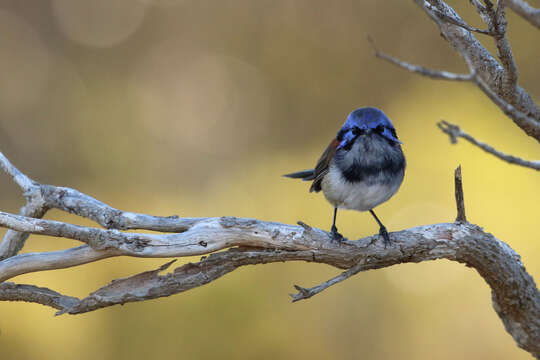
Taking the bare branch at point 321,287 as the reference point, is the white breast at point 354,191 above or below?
above

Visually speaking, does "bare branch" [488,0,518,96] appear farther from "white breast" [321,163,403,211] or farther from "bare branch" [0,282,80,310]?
"bare branch" [0,282,80,310]

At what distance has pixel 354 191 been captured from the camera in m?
2.72

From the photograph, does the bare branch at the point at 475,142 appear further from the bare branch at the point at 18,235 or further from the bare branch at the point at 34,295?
the bare branch at the point at 18,235

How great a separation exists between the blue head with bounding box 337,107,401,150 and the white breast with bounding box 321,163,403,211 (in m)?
0.19

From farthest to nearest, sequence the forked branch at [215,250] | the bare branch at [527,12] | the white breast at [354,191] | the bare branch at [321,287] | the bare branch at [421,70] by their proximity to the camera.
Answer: the white breast at [354,191]
the forked branch at [215,250]
the bare branch at [321,287]
the bare branch at [527,12]
the bare branch at [421,70]

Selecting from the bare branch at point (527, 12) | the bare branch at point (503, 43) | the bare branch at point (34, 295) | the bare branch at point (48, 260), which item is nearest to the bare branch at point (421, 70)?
the bare branch at point (527, 12)

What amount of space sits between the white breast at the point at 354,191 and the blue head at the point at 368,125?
19 cm

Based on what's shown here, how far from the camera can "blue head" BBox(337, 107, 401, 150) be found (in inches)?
104

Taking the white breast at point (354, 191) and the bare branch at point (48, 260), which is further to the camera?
the white breast at point (354, 191)

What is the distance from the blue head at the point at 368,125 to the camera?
2648mm

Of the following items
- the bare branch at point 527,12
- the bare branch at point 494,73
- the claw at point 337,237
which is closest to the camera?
→ the bare branch at point 527,12

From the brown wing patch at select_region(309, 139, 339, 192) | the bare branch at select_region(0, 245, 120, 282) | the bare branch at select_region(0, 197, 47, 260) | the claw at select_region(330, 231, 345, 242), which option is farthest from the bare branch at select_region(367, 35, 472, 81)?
the bare branch at select_region(0, 197, 47, 260)

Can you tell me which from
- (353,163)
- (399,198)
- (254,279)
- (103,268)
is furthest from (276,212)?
(353,163)

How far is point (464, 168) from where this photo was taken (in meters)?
5.38
